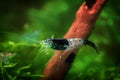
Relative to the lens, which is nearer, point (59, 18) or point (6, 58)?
point (6, 58)

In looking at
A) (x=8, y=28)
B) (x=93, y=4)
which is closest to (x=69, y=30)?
(x=93, y=4)

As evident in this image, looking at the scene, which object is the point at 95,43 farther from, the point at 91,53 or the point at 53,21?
the point at 53,21

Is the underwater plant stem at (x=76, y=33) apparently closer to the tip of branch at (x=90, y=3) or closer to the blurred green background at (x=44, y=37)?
the tip of branch at (x=90, y=3)

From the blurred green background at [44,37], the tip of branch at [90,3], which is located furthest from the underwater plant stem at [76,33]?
the blurred green background at [44,37]

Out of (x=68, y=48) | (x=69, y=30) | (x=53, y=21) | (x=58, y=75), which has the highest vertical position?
(x=53, y=21)

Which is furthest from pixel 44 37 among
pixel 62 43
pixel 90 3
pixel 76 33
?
pixel 90 3

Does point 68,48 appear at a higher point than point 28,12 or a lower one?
lower
